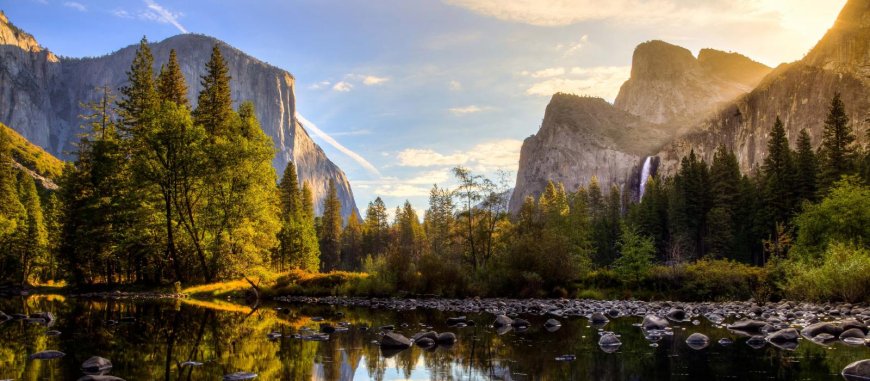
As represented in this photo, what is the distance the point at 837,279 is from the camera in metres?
21.2

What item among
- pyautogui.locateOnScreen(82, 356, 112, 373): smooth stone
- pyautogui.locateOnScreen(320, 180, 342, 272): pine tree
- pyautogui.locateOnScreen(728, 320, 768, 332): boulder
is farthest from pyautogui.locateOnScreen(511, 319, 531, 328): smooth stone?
pyautogui.locateOnScreen(320, 180, 342, 272): pine tree

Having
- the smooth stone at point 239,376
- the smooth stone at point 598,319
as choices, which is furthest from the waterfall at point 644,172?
the smooth stone at point 239,376

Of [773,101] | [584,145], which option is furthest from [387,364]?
[584,145]

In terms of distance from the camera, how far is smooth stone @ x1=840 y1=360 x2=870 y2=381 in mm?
7141

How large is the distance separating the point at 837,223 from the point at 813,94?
100m

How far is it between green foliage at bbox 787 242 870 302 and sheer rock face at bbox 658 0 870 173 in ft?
284

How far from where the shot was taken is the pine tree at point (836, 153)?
159ft

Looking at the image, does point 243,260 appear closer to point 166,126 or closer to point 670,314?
point 166,126

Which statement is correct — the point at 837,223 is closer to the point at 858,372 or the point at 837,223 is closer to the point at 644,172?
the point at 858,372

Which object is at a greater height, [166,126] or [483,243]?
[166,126]

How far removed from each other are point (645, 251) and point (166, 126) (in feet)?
92.5

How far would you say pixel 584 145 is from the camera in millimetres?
198250

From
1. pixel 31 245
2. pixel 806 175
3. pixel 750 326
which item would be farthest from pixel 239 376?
pixel 806 175

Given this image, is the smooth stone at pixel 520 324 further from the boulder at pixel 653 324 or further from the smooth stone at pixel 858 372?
the smooth stone at pixel 858 372
